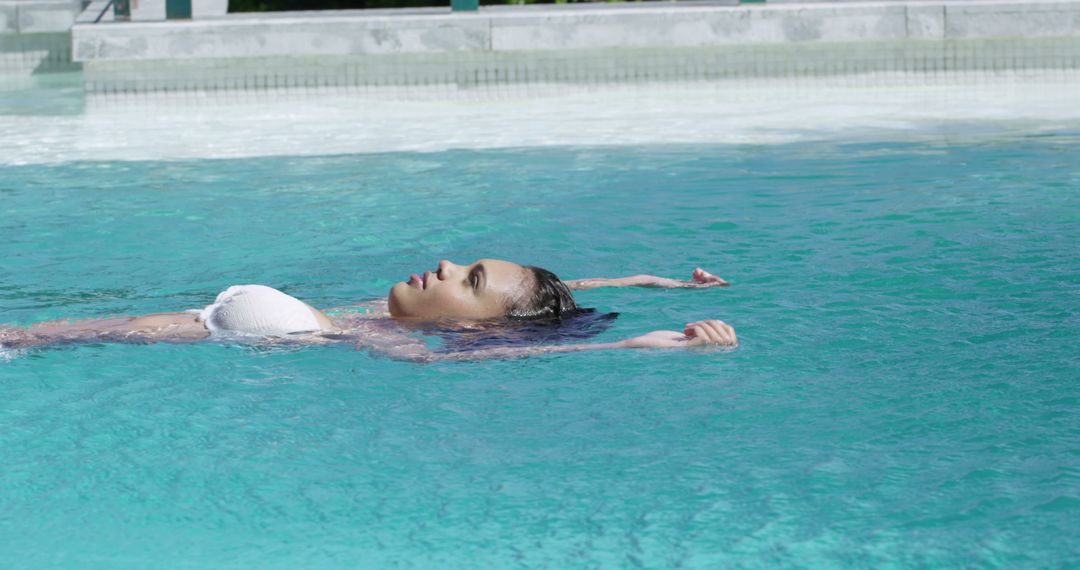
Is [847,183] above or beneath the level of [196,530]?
above

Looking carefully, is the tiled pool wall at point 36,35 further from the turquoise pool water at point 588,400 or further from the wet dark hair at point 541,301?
the wet dark hair at point 541,301

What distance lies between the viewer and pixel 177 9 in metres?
12.7

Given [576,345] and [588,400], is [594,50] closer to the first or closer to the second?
[576,345]

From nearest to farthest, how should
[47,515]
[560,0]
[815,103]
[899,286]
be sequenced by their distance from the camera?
[47,515] → [899,286] → [815,103] → [560,0]

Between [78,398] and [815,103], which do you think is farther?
[815,103]

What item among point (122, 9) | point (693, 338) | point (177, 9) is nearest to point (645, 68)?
point (177, 9)

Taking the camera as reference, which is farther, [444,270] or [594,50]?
[594,50]

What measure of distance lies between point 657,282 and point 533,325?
2.99 feet

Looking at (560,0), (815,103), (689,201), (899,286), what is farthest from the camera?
(560,0)

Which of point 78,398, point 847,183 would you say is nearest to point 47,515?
point 78,398

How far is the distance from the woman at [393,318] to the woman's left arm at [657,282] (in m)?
0.56

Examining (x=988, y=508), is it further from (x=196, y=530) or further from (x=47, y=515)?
(x=47, y=515)

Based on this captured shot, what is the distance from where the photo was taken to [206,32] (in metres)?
12.0

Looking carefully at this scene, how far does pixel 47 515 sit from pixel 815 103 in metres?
8.85
